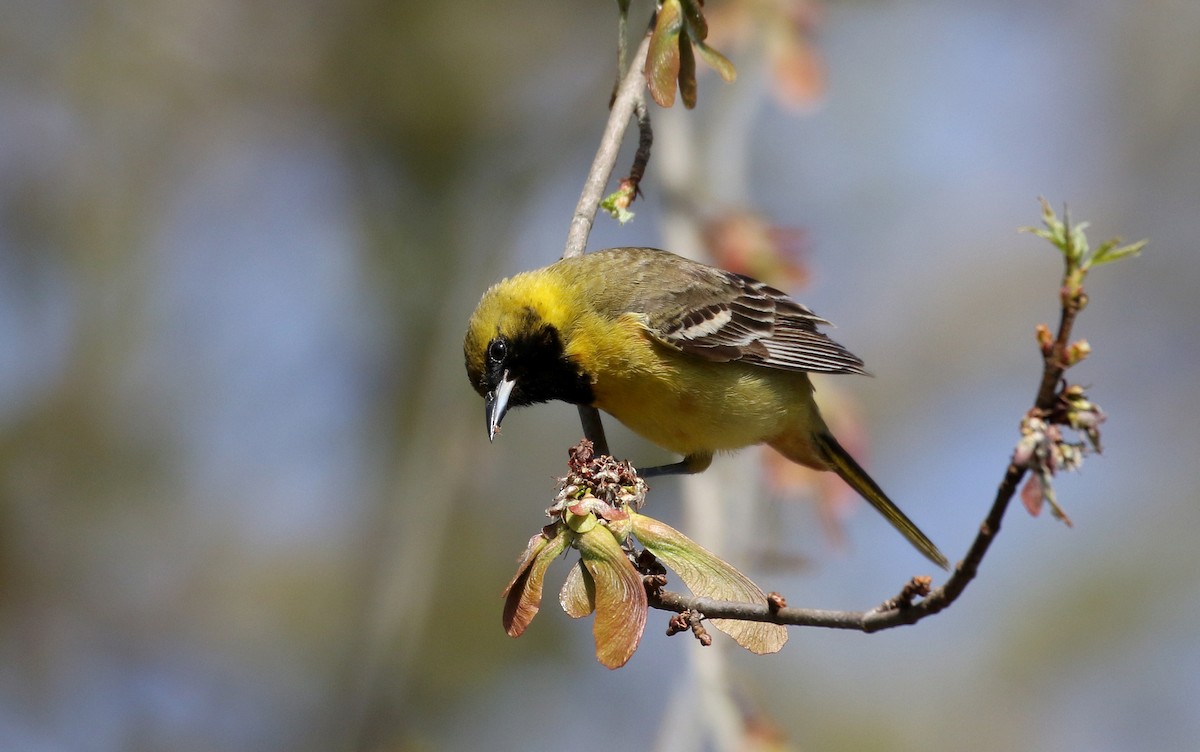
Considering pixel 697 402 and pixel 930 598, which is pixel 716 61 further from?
pixel 930 598

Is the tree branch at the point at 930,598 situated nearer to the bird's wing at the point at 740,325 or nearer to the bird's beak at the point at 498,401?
the bird's beak at the point at 498,401

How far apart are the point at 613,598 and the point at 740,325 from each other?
2.83 meters

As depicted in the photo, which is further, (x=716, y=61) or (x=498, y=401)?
(x=498, y=401)

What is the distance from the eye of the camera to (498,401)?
14.7 feet

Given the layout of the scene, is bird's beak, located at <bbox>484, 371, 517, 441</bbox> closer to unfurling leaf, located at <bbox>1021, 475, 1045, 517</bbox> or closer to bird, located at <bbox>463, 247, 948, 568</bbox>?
bird, located at <bbox>463, 247, 948, 568</bbox>

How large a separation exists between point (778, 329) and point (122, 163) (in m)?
7.30

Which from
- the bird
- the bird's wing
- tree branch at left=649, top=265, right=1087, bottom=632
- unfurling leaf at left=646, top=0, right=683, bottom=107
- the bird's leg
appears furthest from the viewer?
Result: the bird's leg

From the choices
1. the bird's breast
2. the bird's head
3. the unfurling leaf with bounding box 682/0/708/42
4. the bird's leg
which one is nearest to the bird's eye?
the bird's head

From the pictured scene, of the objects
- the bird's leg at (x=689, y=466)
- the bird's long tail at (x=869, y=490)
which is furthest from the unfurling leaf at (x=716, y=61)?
the bird's long tail at (x=869, y=490)

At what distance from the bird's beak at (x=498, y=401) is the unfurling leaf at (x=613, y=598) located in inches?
76.2

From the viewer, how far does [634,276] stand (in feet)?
16.3

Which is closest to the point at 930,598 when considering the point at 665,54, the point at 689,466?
the point at 665,54

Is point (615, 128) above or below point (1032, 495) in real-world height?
above

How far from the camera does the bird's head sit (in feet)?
14.8
